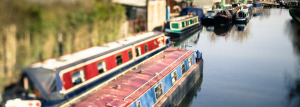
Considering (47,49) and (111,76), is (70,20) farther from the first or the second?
(111,76)

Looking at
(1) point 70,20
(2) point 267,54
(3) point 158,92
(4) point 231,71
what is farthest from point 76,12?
(2) point 267,54

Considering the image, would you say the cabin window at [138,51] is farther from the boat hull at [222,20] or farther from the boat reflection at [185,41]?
the boat hull at [222,20]

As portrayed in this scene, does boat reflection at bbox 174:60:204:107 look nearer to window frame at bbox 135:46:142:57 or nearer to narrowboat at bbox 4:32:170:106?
narrowboat at bbox 4:32:170:106

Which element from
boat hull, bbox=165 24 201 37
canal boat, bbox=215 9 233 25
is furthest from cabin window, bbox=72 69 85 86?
canal boat, bbox=215 9 233 25

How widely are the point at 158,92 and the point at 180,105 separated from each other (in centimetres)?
308

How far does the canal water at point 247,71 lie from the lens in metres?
16.7

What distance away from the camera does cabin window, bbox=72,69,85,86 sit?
11094mm

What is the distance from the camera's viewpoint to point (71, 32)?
16.3m

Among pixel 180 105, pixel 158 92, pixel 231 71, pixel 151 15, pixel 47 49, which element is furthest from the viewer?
pixel 151 15

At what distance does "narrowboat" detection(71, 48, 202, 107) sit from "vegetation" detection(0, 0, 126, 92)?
14.7 feet

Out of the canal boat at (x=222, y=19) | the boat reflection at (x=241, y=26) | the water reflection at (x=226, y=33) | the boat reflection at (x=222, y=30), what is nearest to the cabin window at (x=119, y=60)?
the water reflection at (x=226, y=33)

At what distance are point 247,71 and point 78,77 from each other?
15.0 metres

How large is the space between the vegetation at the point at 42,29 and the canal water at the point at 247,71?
7.93 m

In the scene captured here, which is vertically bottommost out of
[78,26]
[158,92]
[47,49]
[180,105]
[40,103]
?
[180,105]
